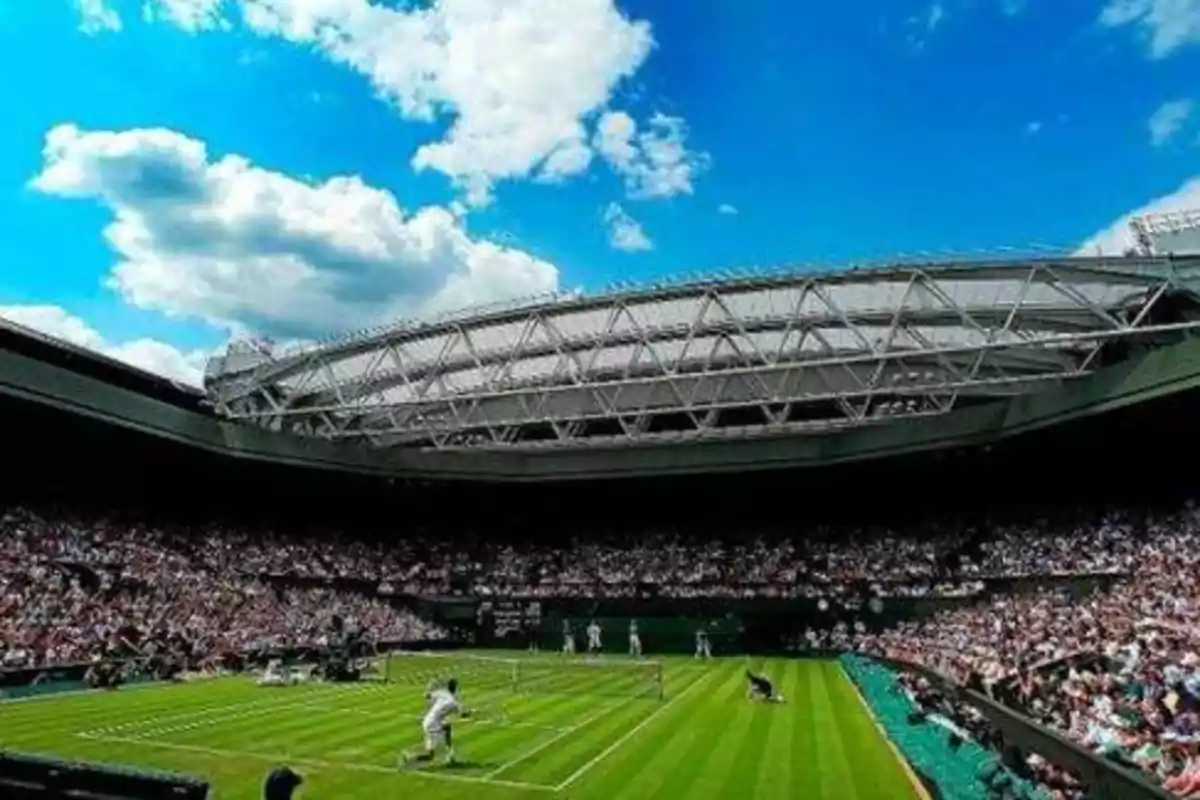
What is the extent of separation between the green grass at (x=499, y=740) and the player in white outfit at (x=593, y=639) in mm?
22411

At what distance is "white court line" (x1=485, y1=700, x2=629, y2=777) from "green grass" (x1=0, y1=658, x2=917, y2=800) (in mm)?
46

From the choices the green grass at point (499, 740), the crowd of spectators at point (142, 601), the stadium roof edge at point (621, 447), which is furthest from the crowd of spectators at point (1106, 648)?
the crowd of spectators at point (142, 601)

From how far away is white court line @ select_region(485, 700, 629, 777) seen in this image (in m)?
18.4

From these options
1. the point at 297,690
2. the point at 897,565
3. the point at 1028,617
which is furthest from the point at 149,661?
the point at 897,565

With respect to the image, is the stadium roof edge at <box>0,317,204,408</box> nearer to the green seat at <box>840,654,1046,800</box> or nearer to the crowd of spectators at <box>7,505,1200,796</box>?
the crowd of spectators at <box>7,505,1200,796</box>

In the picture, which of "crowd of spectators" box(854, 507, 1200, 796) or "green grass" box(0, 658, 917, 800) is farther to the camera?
"green grass" box(0, 658, 917, 800)

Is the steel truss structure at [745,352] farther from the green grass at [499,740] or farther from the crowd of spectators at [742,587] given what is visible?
the green grass at [499,740]

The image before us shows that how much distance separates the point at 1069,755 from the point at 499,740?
13084 millimetres

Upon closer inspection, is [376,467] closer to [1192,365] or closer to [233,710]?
[233,710]

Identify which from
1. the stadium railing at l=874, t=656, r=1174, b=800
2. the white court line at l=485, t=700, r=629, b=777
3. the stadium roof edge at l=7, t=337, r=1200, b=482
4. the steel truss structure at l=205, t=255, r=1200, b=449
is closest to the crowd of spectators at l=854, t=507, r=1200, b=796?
the stadium railing at l=874, t=656, r=1174, b=800

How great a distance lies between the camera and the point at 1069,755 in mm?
12117

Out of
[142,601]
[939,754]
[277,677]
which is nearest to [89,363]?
[142,601]

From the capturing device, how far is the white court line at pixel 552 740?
18.4 metres

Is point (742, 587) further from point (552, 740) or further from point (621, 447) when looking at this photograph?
point (552, 740)
